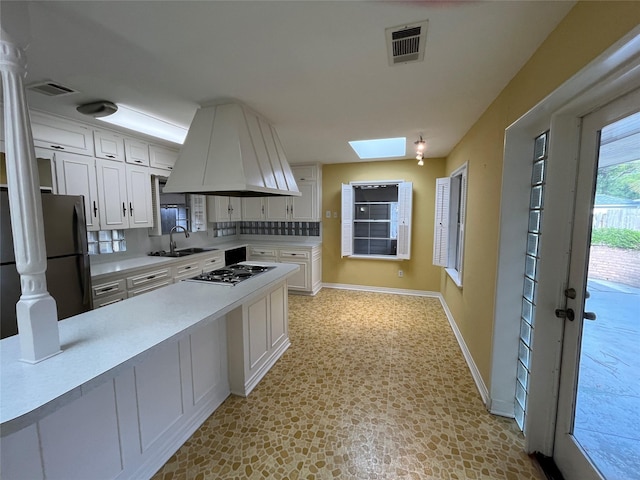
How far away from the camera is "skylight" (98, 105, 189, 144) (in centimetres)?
265

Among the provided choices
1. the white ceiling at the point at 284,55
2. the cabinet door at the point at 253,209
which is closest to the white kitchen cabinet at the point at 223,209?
the cabinet door at the point at 253,209

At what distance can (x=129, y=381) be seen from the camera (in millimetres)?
1422

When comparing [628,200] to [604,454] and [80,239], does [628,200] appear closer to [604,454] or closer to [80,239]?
[604,454]

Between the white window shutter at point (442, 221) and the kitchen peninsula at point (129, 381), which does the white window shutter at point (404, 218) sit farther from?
the kitchen peninsula at point (129, 381)

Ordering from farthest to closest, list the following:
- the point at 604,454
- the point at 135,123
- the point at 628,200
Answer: the point at 135,123, the point at 604,454, the point at 628,200

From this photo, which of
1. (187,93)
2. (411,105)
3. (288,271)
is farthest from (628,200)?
(187,93)

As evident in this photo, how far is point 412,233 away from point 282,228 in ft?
8.32

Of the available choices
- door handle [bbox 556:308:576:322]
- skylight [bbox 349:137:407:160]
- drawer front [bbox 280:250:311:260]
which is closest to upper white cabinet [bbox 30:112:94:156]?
drawer front [bbox 280:250:311:260]

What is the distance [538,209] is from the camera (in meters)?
1.73

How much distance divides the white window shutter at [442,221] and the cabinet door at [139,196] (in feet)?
13.1

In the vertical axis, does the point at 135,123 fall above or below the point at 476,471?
above

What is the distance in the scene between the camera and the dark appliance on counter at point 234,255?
14.6ft

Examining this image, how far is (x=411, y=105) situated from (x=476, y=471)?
2.60 m

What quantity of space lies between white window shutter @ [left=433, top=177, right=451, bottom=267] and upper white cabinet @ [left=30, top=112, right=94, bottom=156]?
436cm
